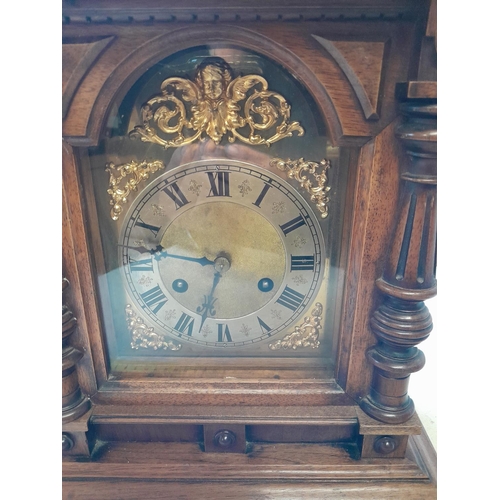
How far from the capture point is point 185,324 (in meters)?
0.81

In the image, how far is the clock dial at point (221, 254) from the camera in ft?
2.40

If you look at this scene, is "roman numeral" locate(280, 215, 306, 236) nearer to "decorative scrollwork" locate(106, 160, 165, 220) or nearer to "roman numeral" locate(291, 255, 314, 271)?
"roman numeral" locate(291, 255, 314, 271)

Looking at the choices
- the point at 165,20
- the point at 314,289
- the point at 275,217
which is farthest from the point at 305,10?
the point at 314,289

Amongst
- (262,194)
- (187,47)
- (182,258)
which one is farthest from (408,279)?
(187,47)

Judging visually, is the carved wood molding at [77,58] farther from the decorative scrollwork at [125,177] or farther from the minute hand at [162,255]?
the minute hand at [162,255]

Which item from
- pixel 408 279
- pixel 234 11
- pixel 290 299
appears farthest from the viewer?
pixel 290 299

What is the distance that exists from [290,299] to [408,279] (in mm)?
203

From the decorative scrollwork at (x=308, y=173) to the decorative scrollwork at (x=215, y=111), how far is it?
0.04 m

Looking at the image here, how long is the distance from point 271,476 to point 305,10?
736 millimetres

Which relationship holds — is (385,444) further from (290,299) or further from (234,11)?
(234,11)

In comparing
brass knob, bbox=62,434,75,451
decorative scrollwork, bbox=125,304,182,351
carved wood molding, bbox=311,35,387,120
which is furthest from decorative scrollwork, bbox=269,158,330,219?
brass knob, bbox=62,434,75,451

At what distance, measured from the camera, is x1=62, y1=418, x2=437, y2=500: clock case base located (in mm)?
780

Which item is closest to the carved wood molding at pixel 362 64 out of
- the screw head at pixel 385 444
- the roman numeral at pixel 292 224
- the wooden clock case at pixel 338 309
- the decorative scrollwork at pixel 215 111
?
the wooden clock case at pixel 338 309

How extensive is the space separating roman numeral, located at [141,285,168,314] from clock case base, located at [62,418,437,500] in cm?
22
